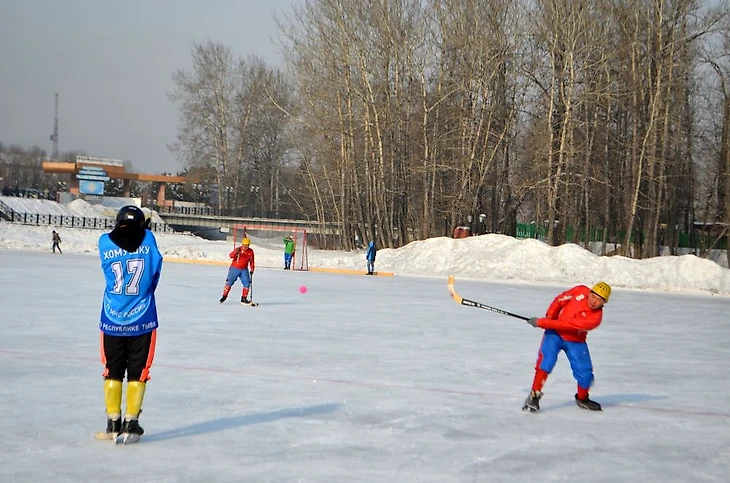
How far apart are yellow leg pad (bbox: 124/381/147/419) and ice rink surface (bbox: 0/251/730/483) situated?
0.20 m

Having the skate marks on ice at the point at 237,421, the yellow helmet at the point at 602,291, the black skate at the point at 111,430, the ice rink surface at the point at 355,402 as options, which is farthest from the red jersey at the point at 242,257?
the black skate at the point at 111,430

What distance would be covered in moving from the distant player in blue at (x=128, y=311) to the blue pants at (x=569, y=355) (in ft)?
11.1

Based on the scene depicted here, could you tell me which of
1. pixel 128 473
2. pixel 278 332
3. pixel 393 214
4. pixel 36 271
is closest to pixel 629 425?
pixel 128 473

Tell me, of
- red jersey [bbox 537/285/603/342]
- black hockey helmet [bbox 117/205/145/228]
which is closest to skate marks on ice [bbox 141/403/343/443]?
black hockey helmet [bbox 117/205/145/228]

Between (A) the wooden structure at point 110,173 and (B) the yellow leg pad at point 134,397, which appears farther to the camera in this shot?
(A) the wooden structure at point 110,173

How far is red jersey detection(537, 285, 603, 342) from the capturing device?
22.6 feet

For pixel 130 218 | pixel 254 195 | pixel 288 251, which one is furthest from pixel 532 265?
pixel 254 195

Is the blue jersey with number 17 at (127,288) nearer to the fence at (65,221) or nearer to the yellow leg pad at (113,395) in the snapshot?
the yellow leg pad at (113,395)

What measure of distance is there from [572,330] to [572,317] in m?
0.11

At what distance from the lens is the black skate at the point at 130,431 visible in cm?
525

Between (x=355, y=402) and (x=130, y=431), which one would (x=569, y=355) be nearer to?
(x=355, y=402)

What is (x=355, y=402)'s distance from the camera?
7039 millimetres

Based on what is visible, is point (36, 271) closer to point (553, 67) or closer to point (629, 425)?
point (629, 425)

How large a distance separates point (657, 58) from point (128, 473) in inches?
1297
